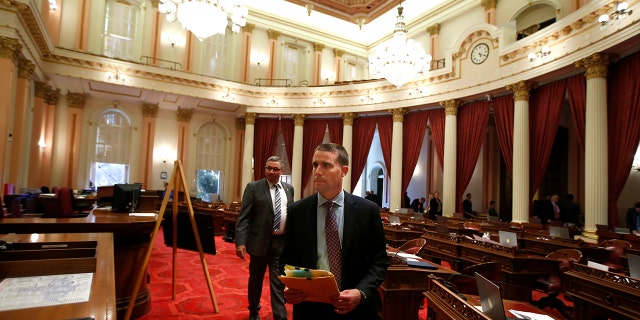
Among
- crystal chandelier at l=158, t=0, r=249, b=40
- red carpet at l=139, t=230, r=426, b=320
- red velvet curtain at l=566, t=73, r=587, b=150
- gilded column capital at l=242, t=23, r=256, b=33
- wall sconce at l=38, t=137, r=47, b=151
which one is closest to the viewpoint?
red carpet at l=139, t=230, r=426, b=320

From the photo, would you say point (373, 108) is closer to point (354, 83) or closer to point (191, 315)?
point (354, 83)

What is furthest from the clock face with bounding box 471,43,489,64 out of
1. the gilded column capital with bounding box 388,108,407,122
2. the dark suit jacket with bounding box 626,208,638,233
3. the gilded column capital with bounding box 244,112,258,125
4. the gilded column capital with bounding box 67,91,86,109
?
the gilded column capital with bounding box 67,91,86,109

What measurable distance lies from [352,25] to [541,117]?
9.79 m

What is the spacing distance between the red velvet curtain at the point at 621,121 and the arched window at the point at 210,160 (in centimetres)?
1251

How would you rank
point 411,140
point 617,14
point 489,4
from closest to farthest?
A: point 617,14
point 489,4
point 411,140

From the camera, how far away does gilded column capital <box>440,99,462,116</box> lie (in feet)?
35.2

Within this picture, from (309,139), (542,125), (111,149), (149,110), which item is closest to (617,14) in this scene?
(542,125)

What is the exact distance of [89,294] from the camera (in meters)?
1.16

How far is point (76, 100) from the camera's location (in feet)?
42.4

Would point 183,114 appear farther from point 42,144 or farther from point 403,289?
point 403,289

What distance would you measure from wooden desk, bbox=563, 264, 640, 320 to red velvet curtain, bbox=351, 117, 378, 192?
10141 millimetres

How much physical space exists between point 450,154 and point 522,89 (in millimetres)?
2762

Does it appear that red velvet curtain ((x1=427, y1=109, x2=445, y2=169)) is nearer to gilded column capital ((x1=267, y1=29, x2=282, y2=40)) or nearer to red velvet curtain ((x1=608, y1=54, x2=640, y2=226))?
red velvet curtain ((x1=608, y1=54, x2=640, y2=226))

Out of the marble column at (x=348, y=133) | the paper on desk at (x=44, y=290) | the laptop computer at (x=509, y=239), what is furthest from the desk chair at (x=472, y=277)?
the marble column at (x=348, y=133)
